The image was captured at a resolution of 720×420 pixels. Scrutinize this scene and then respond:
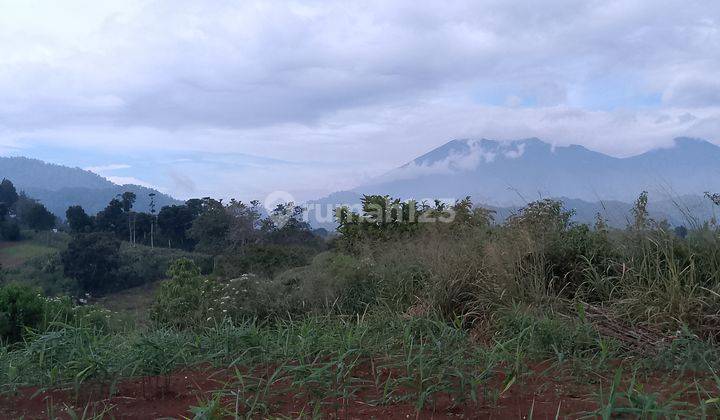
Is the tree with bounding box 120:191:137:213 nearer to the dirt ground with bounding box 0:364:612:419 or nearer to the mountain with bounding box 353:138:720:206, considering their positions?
the mountain with bounding box 353:138:720:206

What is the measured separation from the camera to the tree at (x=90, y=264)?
83.4ft

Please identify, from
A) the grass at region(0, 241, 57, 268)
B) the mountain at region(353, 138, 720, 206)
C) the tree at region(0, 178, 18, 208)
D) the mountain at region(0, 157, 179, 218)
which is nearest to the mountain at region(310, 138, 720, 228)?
the mountain at region(353, 138, 720, 206)

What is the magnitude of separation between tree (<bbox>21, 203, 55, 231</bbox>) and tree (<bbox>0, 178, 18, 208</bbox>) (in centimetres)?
262

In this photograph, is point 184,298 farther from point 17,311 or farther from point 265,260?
point 265,260

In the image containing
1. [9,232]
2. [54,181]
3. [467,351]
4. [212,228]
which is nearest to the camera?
[467,351]

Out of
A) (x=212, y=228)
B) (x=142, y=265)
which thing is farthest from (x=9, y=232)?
(x=212, y=228)

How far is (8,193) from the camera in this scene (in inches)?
1543

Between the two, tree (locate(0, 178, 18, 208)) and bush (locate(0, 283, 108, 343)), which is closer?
bush (locate(0, 283, 108, 343))

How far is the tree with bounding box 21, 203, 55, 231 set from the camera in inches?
1373

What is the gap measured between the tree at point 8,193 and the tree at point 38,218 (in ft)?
8.59

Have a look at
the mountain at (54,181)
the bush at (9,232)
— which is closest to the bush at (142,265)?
the bush at (9,232)

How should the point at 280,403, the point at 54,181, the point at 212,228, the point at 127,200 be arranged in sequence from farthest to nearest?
the point at 54,181 < the point at 127,200 < the point at 212,228 < the point at 280,403

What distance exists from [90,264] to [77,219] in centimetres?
Answer: 1030

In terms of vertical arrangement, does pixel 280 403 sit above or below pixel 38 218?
below
